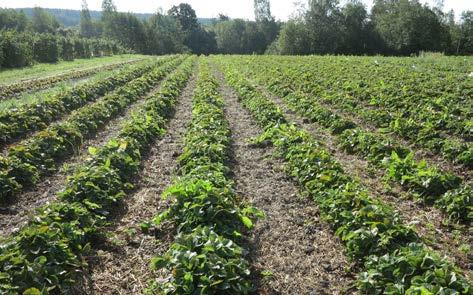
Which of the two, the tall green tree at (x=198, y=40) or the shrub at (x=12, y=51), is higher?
the tall green tree at (x=198, y=40)

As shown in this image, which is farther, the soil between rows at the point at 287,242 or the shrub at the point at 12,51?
the shrub at the point at 12,51

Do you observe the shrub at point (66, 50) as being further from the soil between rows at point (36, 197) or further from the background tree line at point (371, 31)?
the soil between rows at point (36, 197)

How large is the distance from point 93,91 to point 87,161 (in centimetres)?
1116

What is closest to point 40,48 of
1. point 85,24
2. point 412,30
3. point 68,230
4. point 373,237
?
point 68,230

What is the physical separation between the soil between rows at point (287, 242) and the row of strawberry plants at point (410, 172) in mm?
2026

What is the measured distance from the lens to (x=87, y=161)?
26.6 ft

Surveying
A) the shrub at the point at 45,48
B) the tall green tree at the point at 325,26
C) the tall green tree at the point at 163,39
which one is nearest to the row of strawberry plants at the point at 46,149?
the shrub at the point at 45,48

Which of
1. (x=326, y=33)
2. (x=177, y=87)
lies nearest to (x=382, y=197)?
(x=177, y=87)

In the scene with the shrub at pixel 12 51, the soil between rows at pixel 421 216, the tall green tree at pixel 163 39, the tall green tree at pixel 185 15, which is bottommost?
the soil between rows at pixel 421 216

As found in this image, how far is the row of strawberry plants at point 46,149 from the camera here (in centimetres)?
783

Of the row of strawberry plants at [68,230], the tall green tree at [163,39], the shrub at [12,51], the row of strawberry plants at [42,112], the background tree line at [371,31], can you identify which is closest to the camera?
the row of strawberry plants at [68,230]

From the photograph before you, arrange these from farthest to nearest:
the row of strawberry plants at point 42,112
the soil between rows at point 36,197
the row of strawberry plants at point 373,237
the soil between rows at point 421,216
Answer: the row of strawberry plants at point 42,112
the soil between rows at point 36,197
the soil between rows at point 421,216
the row of strawberry plants at point 373,237

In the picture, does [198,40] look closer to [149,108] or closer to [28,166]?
[149,108]

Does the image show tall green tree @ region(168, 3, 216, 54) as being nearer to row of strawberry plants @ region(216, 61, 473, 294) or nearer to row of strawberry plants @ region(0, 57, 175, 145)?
row of strawberry plants @ region(0, 57, 175, 145)
